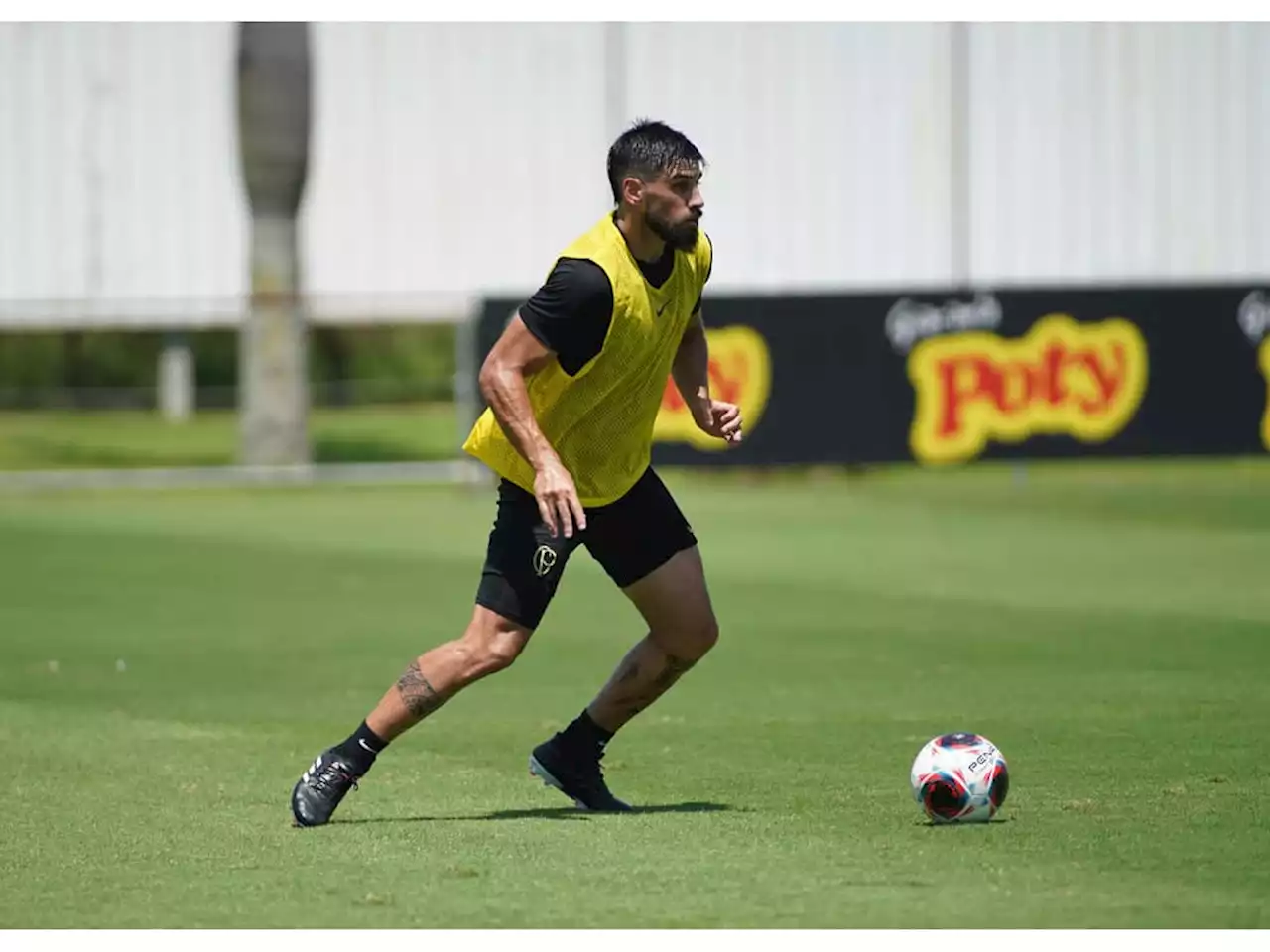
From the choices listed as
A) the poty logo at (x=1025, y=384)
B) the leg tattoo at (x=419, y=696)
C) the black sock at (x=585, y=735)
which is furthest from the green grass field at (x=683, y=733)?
the poty logo at (x=1025, y=384)

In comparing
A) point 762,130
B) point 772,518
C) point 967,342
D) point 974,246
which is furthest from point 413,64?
point 772,518

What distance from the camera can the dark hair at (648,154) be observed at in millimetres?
7969

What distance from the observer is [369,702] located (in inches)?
455

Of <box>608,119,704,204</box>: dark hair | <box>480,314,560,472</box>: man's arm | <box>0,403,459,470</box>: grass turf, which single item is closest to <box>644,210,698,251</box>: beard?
<box>608,119,704,204</box>: dark hair

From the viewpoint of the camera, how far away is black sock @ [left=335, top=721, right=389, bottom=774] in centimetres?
820

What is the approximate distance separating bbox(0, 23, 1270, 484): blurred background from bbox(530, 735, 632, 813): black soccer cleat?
26.4 metres

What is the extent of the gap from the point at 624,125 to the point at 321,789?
91.6 feet

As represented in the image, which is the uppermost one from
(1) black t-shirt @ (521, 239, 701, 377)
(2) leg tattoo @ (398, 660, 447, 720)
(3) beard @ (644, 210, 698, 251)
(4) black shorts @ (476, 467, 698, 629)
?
(3) beard @ (644, 210, 698, 251)

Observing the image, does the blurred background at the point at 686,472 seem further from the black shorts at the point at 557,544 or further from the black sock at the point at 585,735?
the black shorts at the point at 557,544

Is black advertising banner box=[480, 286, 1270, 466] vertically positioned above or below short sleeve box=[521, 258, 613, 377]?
below

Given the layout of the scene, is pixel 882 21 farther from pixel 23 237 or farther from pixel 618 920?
pixel 618 920

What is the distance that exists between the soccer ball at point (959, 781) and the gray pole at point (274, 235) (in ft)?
72.4

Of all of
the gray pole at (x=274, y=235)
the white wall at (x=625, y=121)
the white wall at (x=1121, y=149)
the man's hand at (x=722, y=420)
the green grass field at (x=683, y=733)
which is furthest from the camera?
the white wall at (x=1121, y=149)

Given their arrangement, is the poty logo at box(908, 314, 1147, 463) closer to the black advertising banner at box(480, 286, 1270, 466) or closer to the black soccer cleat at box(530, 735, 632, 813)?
the black advertising banner at box(480, 286, 1270, 466)
